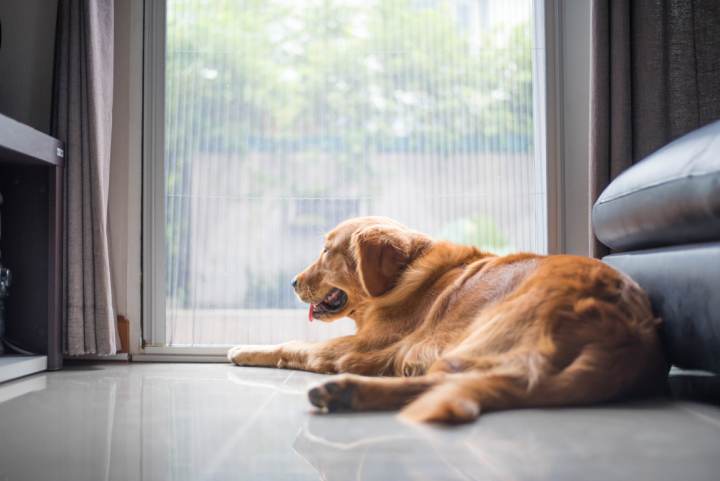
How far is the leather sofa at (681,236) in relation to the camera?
4.26ft

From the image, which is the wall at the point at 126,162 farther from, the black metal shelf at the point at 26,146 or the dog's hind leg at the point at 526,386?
the dog's hind leg at the point at 526,386

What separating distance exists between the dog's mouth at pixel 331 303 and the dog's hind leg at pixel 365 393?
831 mm

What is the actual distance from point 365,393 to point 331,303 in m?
0.89

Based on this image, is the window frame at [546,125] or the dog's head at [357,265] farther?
the window frame at [546,125]

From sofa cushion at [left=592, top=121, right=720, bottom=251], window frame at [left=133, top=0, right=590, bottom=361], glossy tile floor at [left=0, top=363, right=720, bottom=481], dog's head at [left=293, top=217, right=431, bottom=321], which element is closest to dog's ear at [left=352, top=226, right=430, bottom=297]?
dog's head at [left=293, top=217, right=431, bottom=321]

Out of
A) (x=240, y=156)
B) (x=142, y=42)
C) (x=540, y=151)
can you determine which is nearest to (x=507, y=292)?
(x=540, y=151)

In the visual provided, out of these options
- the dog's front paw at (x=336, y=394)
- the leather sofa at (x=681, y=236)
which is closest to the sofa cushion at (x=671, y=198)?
the leather sofa at (x=681, y=236)

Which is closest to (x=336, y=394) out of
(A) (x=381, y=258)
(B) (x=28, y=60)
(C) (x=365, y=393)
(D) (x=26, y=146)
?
(C) (x=365, y=393)

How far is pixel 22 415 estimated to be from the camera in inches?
54.6

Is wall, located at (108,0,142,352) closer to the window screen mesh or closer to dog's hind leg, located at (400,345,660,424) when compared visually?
the window screen mesh

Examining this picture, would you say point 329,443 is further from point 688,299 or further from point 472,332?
point 688,299

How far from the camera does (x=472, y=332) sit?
1.45 m

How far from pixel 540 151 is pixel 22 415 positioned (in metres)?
2.03

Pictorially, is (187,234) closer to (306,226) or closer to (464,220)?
(306,226)
